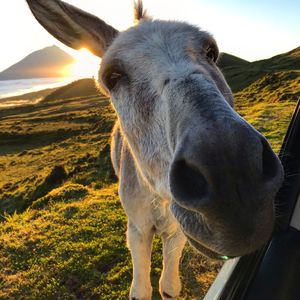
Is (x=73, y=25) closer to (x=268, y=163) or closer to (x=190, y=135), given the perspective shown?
(x=190, y=135)

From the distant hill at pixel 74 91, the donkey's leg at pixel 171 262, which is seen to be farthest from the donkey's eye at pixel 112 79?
the distant hill at pixel 74 91

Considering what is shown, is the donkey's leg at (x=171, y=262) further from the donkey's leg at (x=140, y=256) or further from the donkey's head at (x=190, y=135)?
the donkey's head at (x=190, y=135)

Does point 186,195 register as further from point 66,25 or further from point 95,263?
point 95,263

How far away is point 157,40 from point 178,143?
1439mm

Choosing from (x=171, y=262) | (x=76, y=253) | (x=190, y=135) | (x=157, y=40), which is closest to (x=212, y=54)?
(x=157, y=40)

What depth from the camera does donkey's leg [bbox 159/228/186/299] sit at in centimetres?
469

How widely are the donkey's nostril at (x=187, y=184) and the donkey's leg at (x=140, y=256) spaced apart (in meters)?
2.76

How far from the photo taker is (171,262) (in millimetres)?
4926

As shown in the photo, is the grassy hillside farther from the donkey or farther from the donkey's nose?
the donkey's nose

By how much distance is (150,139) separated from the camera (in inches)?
112

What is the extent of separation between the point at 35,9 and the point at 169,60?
167 cm

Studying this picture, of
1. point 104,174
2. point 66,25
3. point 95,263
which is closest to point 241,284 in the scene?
point 66,25

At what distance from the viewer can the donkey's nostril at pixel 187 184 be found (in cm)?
180

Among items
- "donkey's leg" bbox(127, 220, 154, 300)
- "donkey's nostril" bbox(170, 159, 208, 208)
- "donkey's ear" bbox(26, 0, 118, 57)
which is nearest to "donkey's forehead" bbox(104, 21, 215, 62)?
"donkey's ear" bbox(26, 0, 118, 57)
